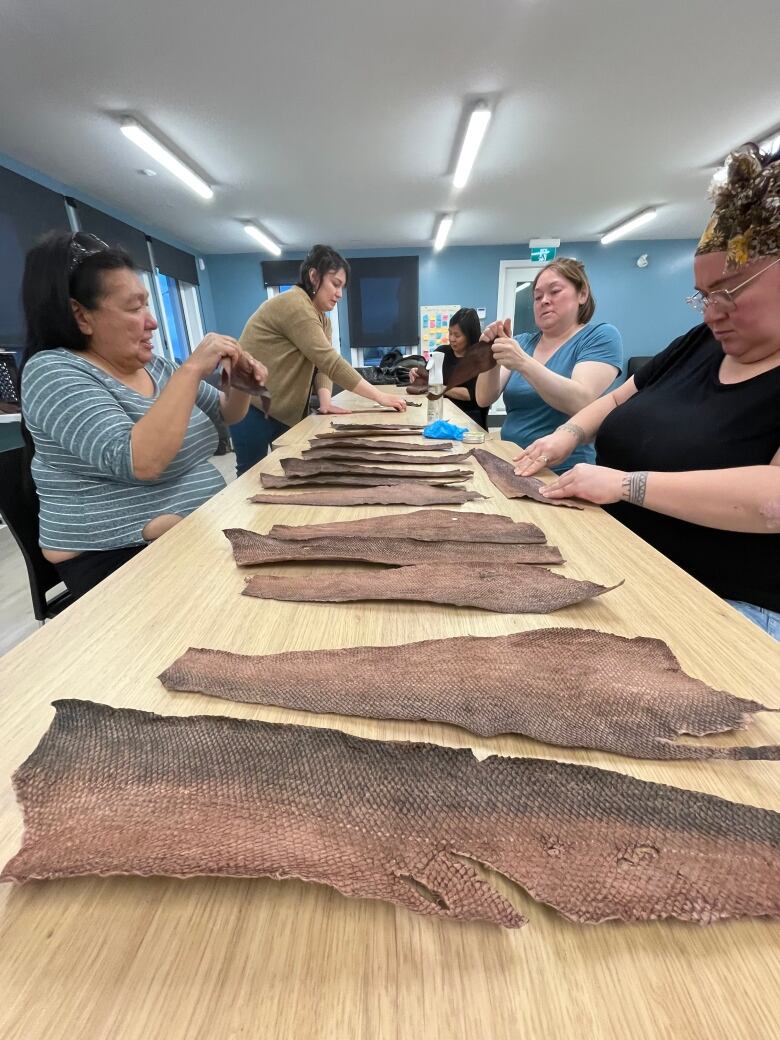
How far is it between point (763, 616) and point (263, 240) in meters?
7.83

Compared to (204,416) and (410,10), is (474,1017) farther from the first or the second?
(410,10)

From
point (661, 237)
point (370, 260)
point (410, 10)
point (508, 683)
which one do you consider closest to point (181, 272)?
point (370, 260)

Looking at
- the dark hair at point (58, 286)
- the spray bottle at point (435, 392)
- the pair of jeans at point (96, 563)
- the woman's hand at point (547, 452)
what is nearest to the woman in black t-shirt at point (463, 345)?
the spray bottle at point (435, 392)

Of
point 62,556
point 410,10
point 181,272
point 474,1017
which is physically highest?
point 410,10

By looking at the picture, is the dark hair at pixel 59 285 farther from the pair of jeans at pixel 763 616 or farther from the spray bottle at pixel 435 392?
the pair of jeans at pixel 763 616

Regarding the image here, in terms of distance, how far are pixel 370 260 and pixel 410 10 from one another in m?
5.34

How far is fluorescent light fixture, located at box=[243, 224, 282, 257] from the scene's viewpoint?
20.7 ft

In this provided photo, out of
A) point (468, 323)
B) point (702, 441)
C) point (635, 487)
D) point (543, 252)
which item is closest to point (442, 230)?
point (543, 252)

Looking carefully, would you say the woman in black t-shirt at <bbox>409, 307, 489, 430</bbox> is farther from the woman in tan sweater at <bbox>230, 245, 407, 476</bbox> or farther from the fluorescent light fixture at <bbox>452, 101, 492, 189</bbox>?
the fluorescent light fixture at <bbox>452, 101, 492, 189</bbox>

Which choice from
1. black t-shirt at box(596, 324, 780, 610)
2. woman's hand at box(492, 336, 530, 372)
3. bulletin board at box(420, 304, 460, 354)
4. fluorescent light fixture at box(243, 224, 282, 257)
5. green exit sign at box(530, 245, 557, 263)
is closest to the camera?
black t-shirt at box(596, 324, 780, 610)

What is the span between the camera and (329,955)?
0.93 ft

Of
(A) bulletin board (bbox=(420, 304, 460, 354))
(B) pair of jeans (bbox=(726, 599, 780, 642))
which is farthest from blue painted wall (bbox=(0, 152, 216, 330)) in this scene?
(B) pair of jeans (bbox=(726, 599, 780, 642))

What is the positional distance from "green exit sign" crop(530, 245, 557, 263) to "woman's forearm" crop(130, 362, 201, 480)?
804 cm

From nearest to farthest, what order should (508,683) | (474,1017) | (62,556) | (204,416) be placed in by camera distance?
(474,1017) < (508,683) < (62,556) < (204,416)
